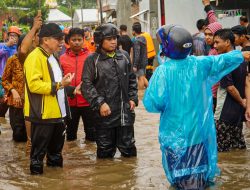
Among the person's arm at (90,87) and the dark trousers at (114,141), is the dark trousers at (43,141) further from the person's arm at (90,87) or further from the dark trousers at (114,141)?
the dark trousers at (114,141)

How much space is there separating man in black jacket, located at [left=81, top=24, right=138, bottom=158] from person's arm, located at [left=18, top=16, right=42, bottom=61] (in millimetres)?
758

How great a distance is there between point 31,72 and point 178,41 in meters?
2.00

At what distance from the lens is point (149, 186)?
5695 mm

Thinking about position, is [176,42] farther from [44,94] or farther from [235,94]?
[235,94]

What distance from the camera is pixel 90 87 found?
6.72 m

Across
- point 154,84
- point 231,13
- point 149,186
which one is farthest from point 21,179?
point 231,13

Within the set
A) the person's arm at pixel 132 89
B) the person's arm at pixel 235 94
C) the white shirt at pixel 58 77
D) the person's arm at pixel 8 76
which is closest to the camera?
the white shirt at pixel 58 77

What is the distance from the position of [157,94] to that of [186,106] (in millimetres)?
290

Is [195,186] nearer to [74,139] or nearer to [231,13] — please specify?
[74,139]

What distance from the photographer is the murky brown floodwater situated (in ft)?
19.0

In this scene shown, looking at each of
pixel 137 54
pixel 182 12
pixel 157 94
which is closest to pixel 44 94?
pixel 157 94

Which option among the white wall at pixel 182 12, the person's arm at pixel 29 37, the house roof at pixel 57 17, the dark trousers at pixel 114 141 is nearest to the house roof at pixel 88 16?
the house roof at pixel 57 17

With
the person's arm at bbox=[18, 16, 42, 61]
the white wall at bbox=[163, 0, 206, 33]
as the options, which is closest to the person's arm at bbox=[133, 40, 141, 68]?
the person's arm at bbox=[18, 16, 42, 61]

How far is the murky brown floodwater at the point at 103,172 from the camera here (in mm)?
5793
